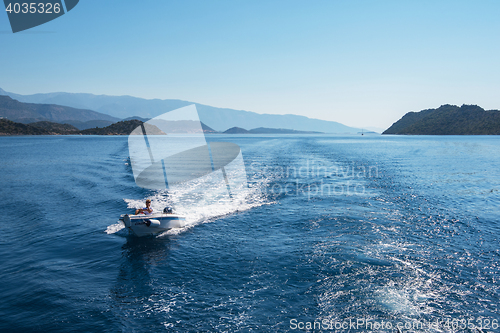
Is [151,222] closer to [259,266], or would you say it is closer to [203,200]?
[259,266]

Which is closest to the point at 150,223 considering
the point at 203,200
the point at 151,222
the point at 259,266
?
the point at 151,222

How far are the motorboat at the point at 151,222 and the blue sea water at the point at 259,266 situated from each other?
1.83 ft

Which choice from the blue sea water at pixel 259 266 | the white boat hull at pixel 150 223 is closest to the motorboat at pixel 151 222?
the white boat hull at pixel 150 223

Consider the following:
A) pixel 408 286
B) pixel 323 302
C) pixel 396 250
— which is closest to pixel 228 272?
pixel 323 302

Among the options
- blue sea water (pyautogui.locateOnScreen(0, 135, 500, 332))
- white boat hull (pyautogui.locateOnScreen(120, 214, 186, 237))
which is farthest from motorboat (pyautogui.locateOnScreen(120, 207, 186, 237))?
blue sea water (pyautogui.locateOnScreen(0, 135, 500, 332))

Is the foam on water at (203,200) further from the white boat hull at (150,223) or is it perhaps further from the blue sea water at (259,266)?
the white boat hull at (150,223)

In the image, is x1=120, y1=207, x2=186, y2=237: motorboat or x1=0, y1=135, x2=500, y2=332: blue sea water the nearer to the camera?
x1=0, y1=135, x2=500, y2=332: blue sea water

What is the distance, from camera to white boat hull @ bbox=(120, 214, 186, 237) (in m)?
17.1

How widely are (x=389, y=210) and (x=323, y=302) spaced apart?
15.1m

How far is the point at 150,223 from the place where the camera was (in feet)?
57.4

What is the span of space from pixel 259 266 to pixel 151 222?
801cm

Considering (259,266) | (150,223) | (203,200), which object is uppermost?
(150,223)

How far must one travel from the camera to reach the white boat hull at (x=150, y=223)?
17.1 metres

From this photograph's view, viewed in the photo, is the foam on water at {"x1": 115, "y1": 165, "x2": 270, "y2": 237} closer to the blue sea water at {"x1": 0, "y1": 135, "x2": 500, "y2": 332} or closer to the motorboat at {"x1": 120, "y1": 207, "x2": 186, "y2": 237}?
the blue sea water at {"x1": 0, "y1": 135, "x2": 500, "y2": 332}
